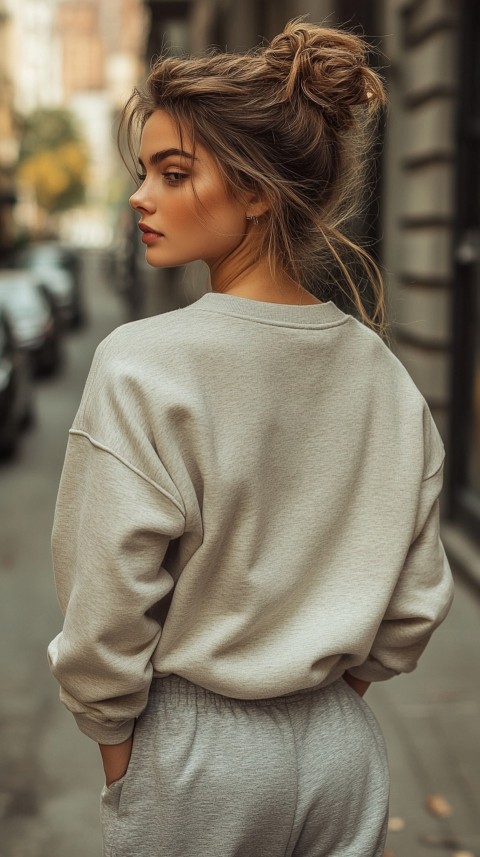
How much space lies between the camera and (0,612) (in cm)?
627

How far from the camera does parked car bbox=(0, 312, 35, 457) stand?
427 inches

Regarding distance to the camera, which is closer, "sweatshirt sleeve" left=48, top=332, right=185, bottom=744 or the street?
"sweatshirt sleeve" left=48, top=332, right=185, bottom=744

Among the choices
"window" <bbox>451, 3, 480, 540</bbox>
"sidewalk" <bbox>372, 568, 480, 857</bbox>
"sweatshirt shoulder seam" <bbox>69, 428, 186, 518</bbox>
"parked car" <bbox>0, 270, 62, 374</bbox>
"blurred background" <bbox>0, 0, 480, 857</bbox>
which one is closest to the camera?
"sweatshirt shoulder seam" <bbox>69, 428, 186, 518</bbox>

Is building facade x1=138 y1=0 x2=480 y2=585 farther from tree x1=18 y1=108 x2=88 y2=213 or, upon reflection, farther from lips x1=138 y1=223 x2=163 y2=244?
tree x1=18 y1=108 x2=88 y2=213

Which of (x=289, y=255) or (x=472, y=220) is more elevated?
(x=289, y=255)

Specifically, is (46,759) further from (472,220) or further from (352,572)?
(472,220)

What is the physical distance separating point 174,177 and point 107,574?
0.57 meters

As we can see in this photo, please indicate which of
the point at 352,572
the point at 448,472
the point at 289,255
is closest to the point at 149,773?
the point at 352,572

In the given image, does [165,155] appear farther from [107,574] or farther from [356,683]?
[356,683]

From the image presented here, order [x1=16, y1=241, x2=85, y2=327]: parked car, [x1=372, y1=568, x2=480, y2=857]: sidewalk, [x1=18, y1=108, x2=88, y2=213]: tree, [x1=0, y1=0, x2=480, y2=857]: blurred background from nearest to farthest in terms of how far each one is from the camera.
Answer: [x1=372, y1=568, x2=480, y2=857]: sidewalk < [x1=0, y1=0, x2=480, y2=857]: blurred background < [x1=16, y1=241, x2=85, y2=327]: parked car < [x1=18, y1=108, x2=88, y2=213]: tree

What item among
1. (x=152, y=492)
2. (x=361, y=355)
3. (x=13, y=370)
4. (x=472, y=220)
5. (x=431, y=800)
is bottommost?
(x=13, y=370)

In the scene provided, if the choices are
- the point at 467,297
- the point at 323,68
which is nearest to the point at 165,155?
Result: the point at 323,68

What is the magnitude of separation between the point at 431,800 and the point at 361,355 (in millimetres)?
2674

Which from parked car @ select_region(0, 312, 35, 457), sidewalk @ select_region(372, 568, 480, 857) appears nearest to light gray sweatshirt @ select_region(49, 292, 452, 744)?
sidewalk @ select_region(372, 568, 480, 857)
